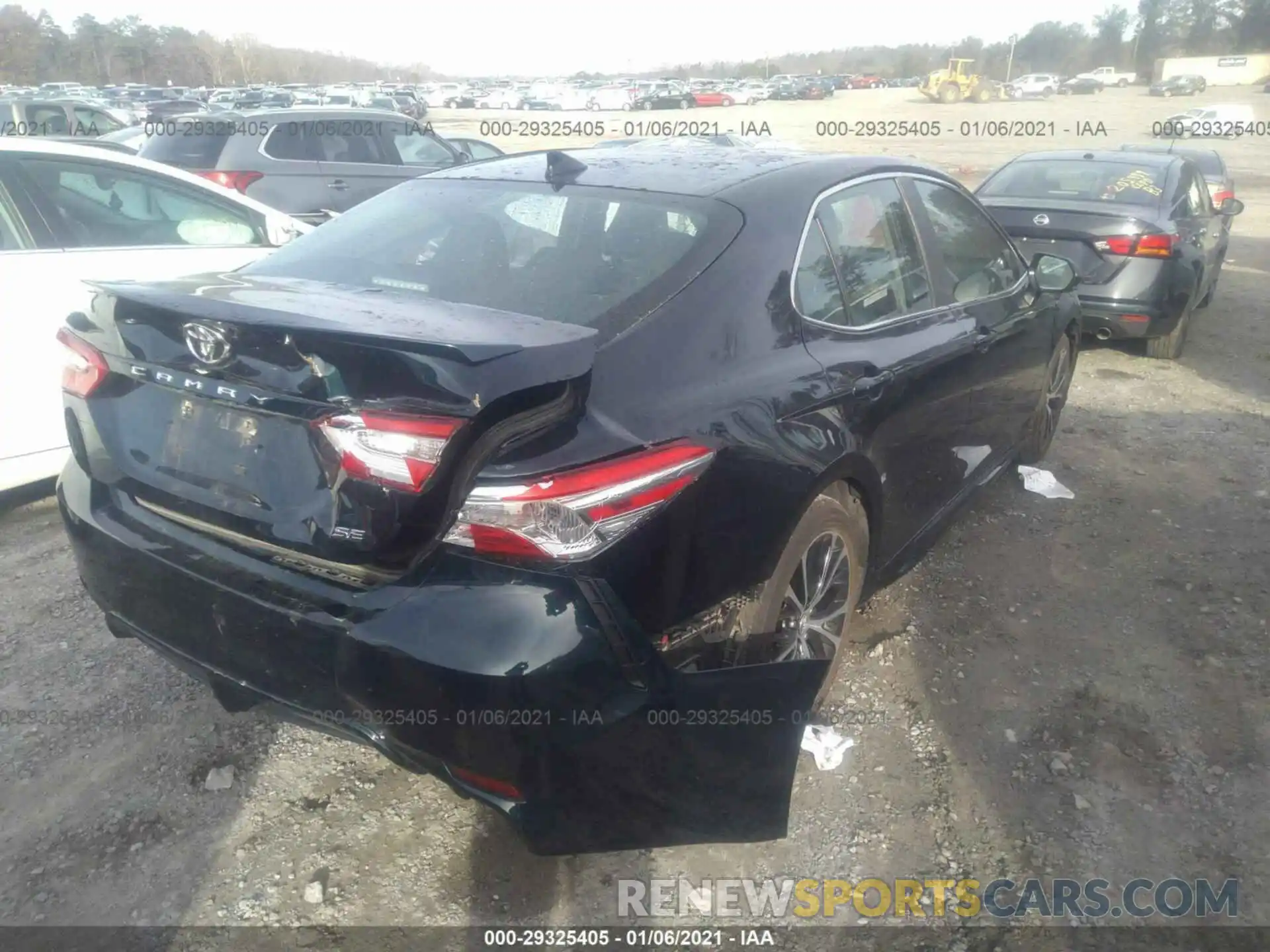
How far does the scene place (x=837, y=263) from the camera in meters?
2.76

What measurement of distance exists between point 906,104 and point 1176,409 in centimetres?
4895

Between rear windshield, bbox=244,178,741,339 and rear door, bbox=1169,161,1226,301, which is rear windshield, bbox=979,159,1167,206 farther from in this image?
rear windshield, bbox=244,178,741,339

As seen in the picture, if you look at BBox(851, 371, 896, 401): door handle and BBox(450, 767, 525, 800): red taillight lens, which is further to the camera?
BBox(851, 371, 896, 401): door handle

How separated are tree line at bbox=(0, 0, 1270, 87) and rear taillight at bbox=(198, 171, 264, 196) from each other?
5843 cm

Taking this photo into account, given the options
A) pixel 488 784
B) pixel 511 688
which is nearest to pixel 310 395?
pixel 511 688

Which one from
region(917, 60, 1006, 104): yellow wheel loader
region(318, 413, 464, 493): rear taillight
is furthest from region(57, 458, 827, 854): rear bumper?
region(917, 60, 1006, 104): yellow wheel loader

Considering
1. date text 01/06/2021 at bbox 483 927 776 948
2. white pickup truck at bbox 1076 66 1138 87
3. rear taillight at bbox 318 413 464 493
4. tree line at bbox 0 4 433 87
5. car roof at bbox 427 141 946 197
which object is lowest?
white pickup truck at bbox 1076 66 1138 87

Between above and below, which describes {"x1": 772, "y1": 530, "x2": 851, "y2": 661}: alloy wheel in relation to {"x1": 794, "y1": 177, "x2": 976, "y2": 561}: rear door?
below

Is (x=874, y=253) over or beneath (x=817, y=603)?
over

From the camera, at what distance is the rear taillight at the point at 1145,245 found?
640 centimetres

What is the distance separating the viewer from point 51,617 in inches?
133

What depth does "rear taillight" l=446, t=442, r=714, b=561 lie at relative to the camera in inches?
70.5

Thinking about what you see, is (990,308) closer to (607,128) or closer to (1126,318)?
(1126,318)

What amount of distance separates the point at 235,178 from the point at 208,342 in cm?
803
